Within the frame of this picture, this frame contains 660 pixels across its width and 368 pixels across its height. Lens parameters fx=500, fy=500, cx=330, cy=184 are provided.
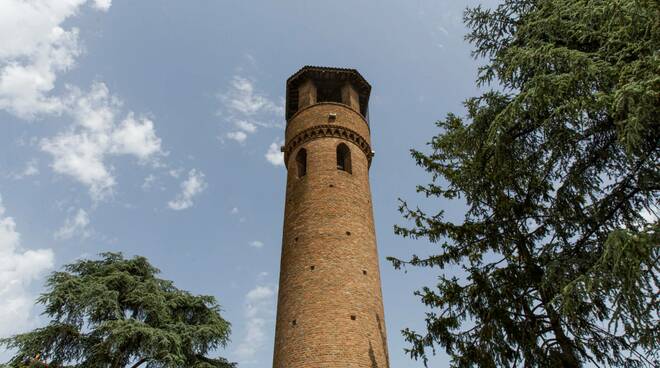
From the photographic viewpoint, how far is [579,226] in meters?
8.14

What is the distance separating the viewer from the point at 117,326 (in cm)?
1336

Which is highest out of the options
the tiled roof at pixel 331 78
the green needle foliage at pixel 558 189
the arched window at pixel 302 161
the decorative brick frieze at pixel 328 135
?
the tiled roof at pixel 331 78

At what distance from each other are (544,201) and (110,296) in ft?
38.6

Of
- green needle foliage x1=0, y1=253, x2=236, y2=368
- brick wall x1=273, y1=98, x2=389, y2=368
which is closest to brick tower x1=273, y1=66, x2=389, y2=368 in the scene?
brick wall x1=273, y1=98, x2=389, y2=368

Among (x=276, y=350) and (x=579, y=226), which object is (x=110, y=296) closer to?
(x=276, y=350)

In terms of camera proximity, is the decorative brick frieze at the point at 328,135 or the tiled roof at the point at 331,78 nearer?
the decorative brick frieze at the point at 328,135

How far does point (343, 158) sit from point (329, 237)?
13.8 feet

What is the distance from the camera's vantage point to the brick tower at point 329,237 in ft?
40.7

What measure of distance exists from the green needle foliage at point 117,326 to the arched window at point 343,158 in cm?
637

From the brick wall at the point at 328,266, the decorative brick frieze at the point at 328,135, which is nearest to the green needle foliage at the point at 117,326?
the brick wall at the point at 328,266

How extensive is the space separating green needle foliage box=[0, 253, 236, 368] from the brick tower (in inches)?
122

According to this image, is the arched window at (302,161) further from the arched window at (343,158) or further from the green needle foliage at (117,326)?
the green needle foliage at (117,326)

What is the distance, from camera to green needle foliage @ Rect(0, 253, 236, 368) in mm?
13539

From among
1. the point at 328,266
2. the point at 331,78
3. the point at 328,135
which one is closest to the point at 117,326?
the point at 328,266
